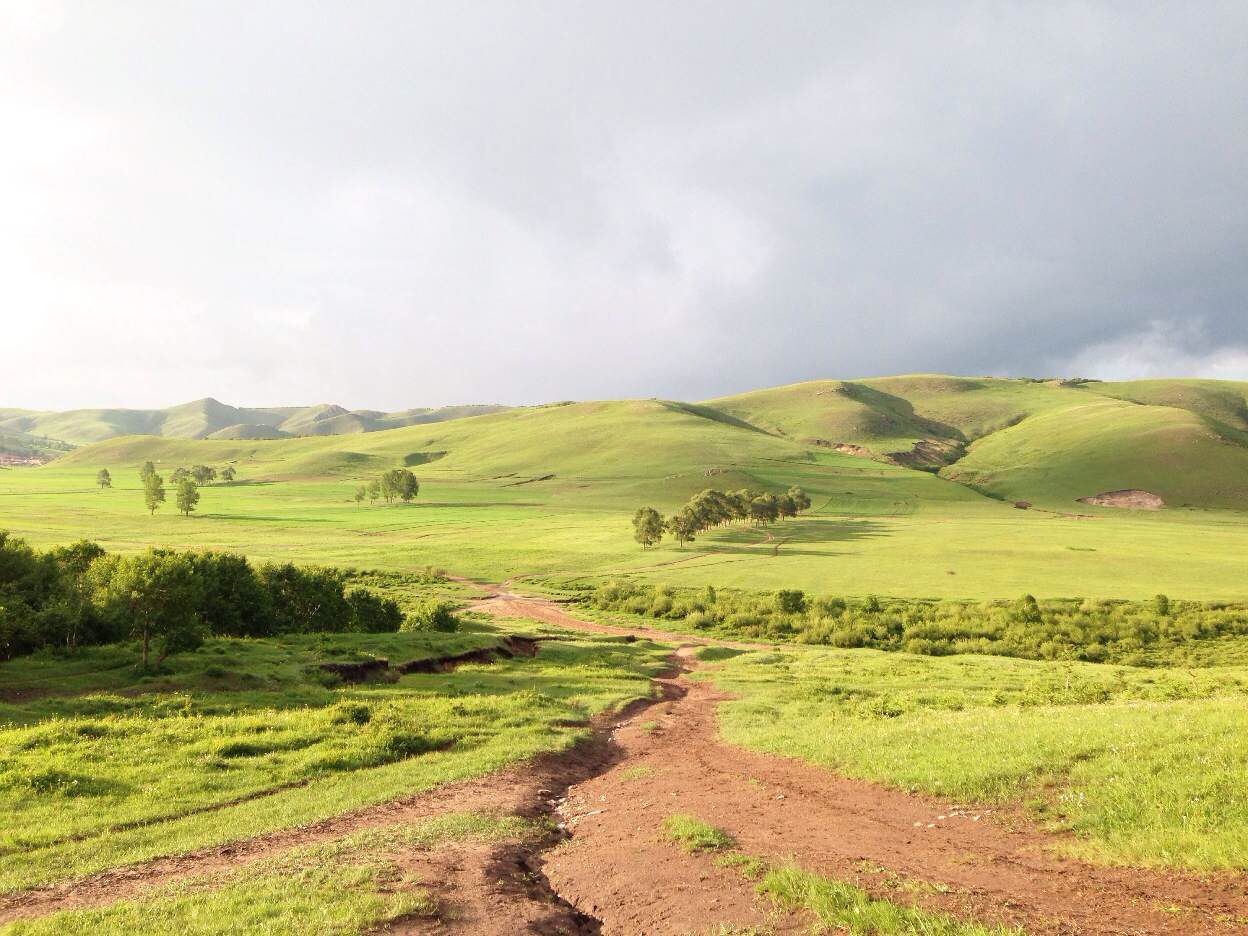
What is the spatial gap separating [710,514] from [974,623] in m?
67.1

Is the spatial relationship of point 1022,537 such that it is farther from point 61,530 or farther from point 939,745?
point 61,530

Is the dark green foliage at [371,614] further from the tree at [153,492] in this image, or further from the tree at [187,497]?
the tree at [153,492]

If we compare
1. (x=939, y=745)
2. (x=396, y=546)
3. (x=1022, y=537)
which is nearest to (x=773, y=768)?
(x=939, y=745)

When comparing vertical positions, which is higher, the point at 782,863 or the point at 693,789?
the point at 782,863

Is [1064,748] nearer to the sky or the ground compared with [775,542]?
nearer to the sky

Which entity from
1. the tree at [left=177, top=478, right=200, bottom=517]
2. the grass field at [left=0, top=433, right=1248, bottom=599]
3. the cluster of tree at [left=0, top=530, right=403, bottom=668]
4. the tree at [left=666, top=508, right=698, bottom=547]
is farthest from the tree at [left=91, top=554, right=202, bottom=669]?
the tree at [left=177, top=478, right=200, bottom=517]

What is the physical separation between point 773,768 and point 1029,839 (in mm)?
10300

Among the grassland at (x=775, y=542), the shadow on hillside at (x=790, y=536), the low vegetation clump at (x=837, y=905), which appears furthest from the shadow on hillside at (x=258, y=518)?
the low vegetation clump at (x=837, y=905)

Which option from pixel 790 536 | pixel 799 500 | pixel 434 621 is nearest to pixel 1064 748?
pixel 434 621

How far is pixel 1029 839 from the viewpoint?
1583 cm

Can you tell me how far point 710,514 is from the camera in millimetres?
131500

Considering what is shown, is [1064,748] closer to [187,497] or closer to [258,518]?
[258,518]

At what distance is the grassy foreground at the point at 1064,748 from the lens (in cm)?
1463

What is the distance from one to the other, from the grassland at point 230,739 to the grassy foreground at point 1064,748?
11437 millimetres
